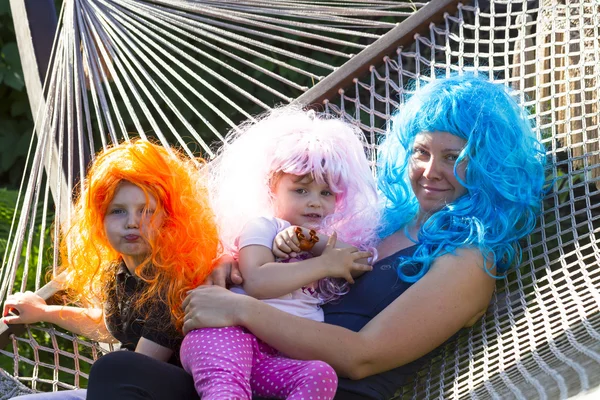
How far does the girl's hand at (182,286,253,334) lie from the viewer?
1.81 metres

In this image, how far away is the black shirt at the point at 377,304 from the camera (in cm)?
189

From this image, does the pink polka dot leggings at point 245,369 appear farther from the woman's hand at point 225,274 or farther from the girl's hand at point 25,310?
the girl's hand at point 25,310

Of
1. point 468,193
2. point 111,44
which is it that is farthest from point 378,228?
point 111,44

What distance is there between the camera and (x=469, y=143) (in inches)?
77.7

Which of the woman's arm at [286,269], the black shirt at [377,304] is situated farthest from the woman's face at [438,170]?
the woman's arm at [286,269]

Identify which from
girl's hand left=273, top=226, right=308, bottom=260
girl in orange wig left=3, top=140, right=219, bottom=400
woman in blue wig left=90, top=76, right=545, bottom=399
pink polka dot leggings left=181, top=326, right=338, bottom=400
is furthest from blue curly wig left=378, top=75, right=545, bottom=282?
girl in orange wig left=3, top=140, right=219, bottom=400

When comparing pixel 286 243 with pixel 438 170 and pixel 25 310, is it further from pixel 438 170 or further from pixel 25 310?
pixel 25 310

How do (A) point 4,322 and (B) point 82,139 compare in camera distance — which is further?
(B) point 82,139

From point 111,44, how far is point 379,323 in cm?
156

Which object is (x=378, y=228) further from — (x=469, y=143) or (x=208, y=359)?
(x=208, y=359)

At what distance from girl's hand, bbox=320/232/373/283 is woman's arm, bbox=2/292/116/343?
621mm

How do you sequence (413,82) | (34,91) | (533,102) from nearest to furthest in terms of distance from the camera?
1. (533,102)
2. (413,82)
3. (34,91)

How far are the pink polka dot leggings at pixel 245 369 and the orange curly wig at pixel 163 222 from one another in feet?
0.48

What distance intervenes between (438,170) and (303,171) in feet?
0.97
